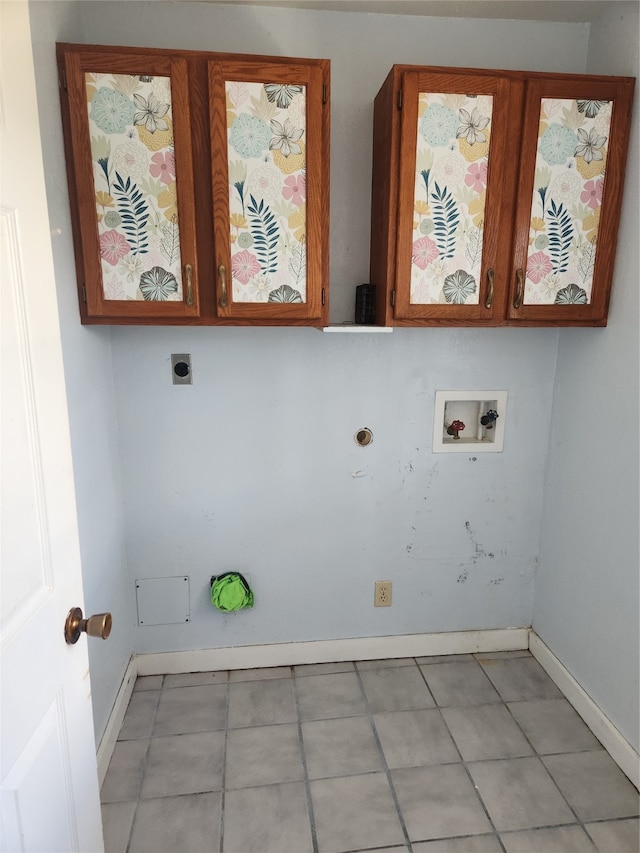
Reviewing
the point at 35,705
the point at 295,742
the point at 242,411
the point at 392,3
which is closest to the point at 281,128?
the point at 392,3

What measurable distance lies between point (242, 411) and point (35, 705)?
49.7 inches

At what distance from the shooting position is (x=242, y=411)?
2.00 meters

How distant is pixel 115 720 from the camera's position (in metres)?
1.82

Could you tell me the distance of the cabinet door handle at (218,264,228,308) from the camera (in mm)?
1572

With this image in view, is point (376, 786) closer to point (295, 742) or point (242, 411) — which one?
point (295, 742)

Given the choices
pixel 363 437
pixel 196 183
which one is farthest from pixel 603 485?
pixel 196 183

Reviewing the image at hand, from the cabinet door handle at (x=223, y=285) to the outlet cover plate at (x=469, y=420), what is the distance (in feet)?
3.03

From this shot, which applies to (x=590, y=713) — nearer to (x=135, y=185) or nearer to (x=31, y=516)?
(x=31, y=516)

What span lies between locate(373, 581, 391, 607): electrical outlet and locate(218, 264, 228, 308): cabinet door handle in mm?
1313

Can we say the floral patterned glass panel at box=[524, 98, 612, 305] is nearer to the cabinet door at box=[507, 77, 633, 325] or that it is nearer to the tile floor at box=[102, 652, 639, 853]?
the cabinet door at box=[507, 77, 633, 325]

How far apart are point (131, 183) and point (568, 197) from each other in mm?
1337

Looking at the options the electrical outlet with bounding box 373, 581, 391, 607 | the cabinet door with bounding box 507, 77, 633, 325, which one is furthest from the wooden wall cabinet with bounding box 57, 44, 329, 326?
the electrical outlet with bounding box 373, 581, 391, 607

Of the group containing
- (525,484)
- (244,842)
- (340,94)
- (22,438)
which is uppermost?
(340,94)

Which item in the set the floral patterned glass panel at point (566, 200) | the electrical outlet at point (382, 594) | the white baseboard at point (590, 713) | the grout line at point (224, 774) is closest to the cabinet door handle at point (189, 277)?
the floral patterned glass panel at point (566, 200)
